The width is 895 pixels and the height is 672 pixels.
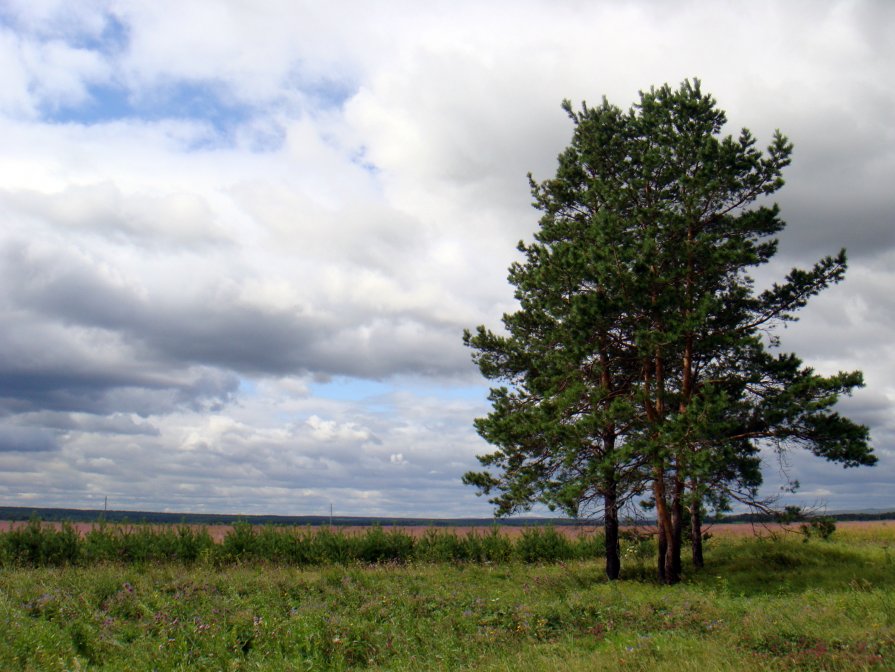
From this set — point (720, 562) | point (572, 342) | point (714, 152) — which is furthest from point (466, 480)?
point (714, 152)

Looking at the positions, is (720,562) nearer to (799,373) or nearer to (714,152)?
(799,373)

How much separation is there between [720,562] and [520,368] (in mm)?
10262

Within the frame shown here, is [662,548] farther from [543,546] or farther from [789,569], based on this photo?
[543,546]

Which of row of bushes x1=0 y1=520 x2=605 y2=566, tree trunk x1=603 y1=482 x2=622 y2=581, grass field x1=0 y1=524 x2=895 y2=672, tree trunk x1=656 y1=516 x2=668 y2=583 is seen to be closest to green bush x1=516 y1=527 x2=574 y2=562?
row of bushes x1=0 y1=520 x2=605 y2=566

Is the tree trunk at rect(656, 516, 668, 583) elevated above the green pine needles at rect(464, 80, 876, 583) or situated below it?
below

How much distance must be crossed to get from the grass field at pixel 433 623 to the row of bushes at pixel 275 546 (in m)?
6.53

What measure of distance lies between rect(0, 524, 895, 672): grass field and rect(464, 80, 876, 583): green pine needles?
10.7 feet

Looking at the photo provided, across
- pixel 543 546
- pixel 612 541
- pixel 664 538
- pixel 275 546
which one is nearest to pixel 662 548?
pixel 664 538

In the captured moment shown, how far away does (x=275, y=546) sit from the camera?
99.5ft

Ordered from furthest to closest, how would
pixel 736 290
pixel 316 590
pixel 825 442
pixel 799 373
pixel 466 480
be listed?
pixel 466 480 → pixel 736 290 → pixel 799 373 → pixel 825 442 → pixel 316 590

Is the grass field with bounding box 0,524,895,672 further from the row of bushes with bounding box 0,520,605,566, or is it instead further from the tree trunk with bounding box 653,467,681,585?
the row of bushes with bounding box 0,520,605,566

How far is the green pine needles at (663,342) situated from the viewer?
20.7 m

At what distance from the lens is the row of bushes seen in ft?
93.9

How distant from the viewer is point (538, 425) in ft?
76.2
